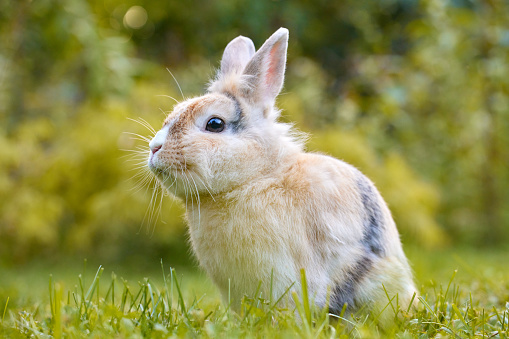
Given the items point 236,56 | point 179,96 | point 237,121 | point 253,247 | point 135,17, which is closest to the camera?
point 253,247

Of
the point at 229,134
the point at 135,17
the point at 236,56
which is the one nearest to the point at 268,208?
the point at 229,134

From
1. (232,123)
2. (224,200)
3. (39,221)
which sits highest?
(232,123)

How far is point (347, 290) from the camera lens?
2.29 m

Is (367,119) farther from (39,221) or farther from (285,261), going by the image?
(285,261)

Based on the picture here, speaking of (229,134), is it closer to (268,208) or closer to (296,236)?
(268,208)

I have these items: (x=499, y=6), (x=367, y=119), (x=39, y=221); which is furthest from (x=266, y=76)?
(x=367, y=119)

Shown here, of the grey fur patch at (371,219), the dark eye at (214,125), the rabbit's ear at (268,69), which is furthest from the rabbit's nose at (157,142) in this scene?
the grey fur patch at (371,219)

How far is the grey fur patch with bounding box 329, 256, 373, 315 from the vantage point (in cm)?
228

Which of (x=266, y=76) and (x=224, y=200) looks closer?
(x=224, y=200)

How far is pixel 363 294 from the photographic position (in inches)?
90.6

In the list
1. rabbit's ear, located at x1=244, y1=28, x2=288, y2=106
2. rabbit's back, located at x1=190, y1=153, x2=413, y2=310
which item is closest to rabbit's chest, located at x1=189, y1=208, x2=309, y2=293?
rabbit's back, located at x1=190, y1=153, x2=413, y2=310

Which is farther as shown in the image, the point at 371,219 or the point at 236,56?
the point at 236,56

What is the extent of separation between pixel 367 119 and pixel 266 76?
473cm

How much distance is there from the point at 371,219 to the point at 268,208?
0.50 metres
